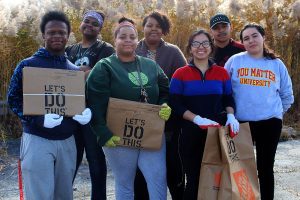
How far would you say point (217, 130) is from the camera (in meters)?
3.75

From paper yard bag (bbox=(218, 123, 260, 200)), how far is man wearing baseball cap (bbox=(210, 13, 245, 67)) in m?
0.97

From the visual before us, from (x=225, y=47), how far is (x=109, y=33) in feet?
11.1

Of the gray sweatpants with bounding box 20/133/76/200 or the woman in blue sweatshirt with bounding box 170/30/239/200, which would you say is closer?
the gray sweatpants with bounding box 20/133/76/200

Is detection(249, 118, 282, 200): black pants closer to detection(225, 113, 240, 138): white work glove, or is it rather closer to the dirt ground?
detection(225, 113, 240, 138): white work glove

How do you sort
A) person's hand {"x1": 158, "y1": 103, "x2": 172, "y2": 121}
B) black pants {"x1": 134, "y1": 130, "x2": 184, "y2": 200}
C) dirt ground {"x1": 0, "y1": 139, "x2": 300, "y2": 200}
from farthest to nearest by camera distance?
dirt ground {"x1": 0, "y1": 139, "x2": 300, "y2": 200}, black pants {"x1": 134, "y1": 130, "x2": 184, "y2": 200}, person's hand {"x1": 158, "y1": 103, "x2": 172, "y2": 121}

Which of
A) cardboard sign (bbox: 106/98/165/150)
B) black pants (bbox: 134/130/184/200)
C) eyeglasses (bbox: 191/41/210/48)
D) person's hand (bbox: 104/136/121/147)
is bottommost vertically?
black pants (bbox: 134/130/184/200)

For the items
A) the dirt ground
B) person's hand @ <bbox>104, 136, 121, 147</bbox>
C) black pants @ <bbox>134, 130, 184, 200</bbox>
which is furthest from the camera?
the dirt ground

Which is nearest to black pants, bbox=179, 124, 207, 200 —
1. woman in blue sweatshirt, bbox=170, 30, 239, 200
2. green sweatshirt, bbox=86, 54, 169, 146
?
Answer: woman in blue sweatshirt, bbox=170, 30, 239, 200

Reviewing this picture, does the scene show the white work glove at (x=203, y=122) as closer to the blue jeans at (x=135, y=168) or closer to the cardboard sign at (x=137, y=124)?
the cardboard sign at (x=137, y=124)

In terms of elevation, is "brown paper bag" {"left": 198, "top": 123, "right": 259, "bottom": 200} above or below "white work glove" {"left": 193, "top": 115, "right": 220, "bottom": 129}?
below

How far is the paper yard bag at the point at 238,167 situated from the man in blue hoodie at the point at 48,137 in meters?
1.24

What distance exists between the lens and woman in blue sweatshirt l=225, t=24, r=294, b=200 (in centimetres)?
410

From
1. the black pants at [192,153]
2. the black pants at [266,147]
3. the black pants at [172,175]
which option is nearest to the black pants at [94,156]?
the black pants at [172,175]

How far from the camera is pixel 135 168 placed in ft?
12.5
